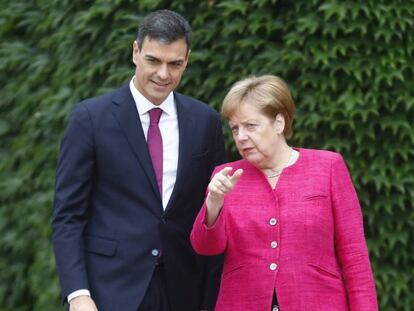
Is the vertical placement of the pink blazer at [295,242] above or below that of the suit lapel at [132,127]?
below

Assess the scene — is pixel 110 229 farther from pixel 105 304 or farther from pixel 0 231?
pixel 0 231

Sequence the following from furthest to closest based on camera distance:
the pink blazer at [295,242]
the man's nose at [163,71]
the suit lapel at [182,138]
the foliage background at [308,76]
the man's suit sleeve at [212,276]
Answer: the foliage background at [308,76] → the man's suit sleeve at [212,276] → the suit lapel at [182,138] → the man's nose at [163,71] → the pink blazer at [295,242]

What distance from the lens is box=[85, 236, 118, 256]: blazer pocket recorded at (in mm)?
3811

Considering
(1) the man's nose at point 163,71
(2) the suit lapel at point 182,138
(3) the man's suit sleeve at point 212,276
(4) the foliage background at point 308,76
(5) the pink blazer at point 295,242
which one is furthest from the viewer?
(4) the foliage background at point 308,76

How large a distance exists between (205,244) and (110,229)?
0.49m

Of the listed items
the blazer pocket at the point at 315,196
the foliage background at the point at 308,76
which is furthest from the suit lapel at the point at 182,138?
the foliage background at the point at 308,76

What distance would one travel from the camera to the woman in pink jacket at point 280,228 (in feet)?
11.4

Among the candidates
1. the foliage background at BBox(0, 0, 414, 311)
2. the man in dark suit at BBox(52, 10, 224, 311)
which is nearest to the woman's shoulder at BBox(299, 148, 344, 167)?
the man in dark suit at BBox(52, 10, 224, 311)

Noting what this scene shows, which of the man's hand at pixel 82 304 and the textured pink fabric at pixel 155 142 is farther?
the textured pink fabric at pixel 155 142

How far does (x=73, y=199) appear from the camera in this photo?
3760 mm

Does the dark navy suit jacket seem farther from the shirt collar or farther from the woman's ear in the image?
the woman's ear

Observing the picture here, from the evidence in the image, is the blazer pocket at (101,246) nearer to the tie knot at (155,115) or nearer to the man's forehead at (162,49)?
the tie knot at (155,115)

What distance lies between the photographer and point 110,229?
3.81 metres

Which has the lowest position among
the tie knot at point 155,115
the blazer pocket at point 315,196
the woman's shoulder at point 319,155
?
the blazer pocket at point 315,196
